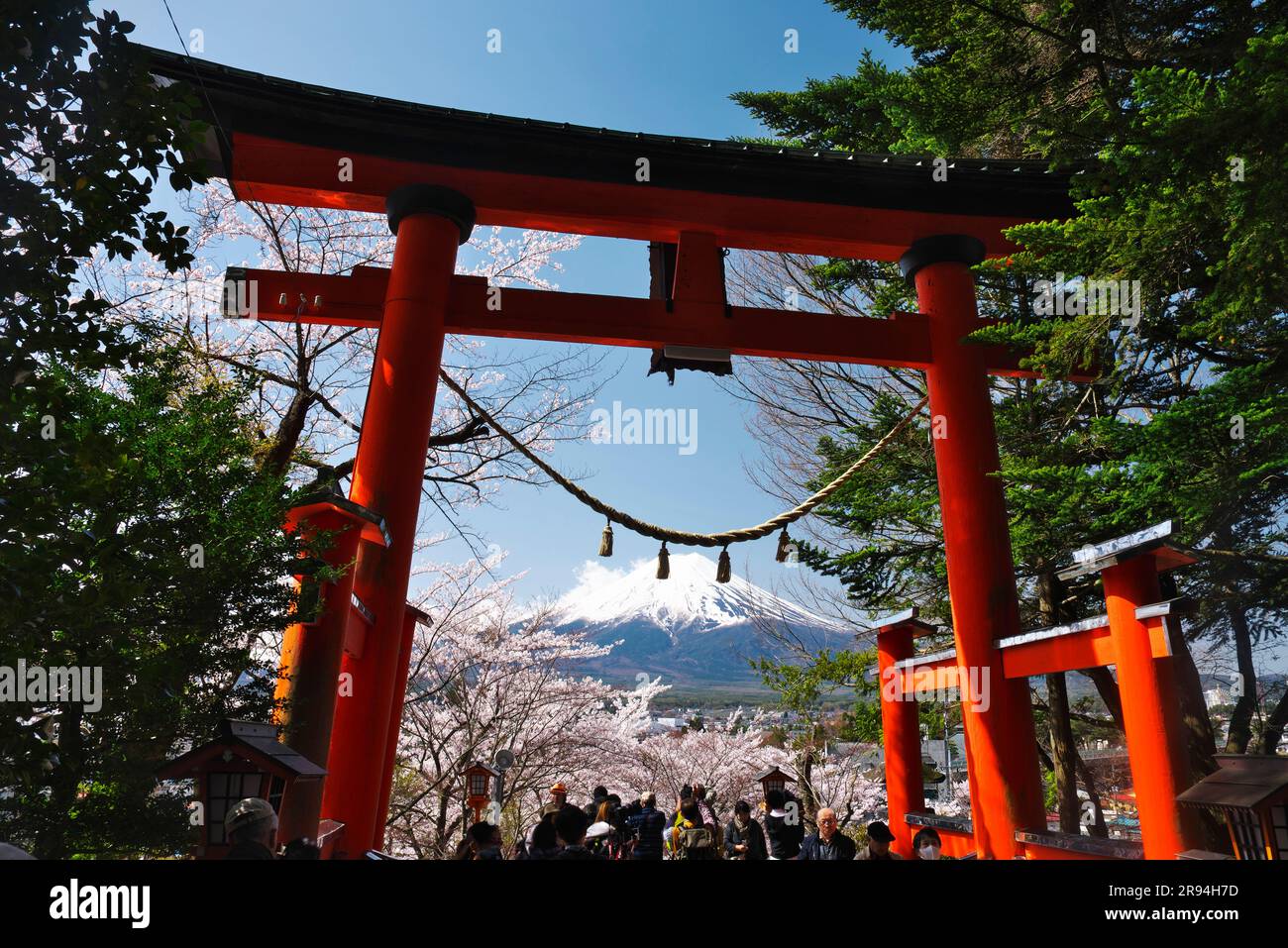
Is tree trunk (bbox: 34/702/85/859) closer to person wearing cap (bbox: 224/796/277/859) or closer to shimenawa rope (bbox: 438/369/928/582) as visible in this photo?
person wearing cap (bbox: 224/796/277/859)

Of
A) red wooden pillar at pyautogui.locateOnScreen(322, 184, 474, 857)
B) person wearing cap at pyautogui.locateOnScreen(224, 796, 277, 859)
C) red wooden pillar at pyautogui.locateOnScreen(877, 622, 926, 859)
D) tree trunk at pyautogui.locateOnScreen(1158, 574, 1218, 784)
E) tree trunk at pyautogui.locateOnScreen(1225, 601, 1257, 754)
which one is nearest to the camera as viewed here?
person wearing cap at pyautogui.locateOnScreen(224, 796, 277, 859)

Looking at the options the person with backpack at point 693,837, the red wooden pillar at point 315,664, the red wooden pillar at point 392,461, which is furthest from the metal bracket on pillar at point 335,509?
the person with backpack at point 693,837

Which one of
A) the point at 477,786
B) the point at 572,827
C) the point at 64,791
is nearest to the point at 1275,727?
the point at 572,827

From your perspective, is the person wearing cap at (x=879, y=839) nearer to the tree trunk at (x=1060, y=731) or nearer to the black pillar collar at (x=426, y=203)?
the tree trunk at (x=1060, y=731)

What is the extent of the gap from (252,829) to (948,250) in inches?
291

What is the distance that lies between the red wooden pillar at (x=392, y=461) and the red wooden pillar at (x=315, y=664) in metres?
0.64

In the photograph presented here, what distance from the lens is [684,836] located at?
20.3ft

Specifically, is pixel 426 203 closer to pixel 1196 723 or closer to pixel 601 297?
pixel 601 297

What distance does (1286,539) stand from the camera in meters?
5.62

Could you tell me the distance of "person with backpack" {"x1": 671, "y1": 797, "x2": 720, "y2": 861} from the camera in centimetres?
607

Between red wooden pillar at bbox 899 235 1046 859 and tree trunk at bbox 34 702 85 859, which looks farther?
red wooden pillar at bbox 899 235 1046 859

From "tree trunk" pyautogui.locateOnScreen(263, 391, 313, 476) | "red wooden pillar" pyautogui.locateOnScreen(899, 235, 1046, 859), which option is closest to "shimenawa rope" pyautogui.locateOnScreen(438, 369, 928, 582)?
"red wooden pillar" pyautogui.locateOnScreen(899, 235, 1046, 859)

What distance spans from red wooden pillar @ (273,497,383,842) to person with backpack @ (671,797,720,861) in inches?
117

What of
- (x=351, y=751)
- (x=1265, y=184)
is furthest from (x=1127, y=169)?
(x=351, y=751)
